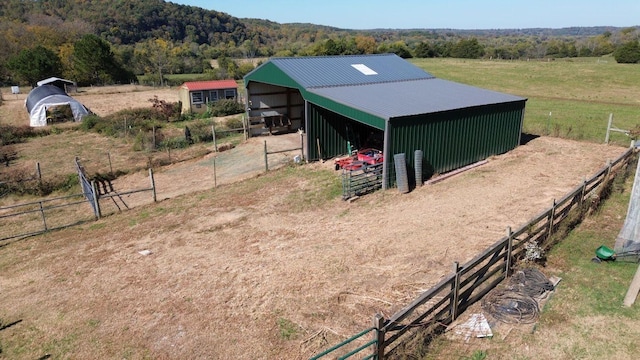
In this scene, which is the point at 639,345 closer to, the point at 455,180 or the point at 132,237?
the point at 455,180

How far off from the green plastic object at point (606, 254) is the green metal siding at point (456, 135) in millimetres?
7201

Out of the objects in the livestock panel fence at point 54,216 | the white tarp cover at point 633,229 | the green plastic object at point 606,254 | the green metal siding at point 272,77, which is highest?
the green metal siding at point 272,77

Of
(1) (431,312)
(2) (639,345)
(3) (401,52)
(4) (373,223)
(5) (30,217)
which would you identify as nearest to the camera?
(2) (639,345)

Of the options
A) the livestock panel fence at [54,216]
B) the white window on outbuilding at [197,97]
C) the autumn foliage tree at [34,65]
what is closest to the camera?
the livestock panel fence at [54,216]

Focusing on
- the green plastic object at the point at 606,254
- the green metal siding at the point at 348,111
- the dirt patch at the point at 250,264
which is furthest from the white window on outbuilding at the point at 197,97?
the green plastic object at the point at 606,254

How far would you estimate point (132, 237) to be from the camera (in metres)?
13.3

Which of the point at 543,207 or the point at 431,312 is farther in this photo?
the point at 543,207

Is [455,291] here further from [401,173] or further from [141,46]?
[141,46]

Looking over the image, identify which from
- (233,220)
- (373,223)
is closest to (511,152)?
(373,223)

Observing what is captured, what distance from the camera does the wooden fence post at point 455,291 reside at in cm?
774

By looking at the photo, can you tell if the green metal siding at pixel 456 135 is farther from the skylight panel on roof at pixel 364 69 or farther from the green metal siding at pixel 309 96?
the skylight panel on roof at pixel 364 69

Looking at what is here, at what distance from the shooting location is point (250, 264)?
35.9 ft

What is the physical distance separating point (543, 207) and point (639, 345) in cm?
665

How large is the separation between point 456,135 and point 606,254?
8.35m
